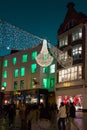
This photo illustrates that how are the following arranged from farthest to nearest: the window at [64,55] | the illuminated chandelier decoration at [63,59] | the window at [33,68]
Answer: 1. the window at [33,68]
2. the window at [64,55]
3. the illuminated chandelier decoration at [63,59]

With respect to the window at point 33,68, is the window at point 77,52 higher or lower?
higher

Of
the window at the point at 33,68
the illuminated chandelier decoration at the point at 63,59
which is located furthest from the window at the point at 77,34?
the window at the point at 33,68

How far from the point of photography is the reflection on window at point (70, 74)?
45000 mm

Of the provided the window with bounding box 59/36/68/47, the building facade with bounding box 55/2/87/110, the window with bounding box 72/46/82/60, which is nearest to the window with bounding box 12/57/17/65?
the building facade with bounding box 55/2/87/110

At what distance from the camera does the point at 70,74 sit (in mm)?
46969

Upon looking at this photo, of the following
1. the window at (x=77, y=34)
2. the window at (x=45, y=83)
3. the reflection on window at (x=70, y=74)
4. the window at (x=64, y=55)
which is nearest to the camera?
the reflection on window at (x=70, y=74)

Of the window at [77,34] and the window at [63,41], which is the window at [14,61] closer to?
the window at [63,41]

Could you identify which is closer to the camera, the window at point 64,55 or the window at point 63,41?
the window at point 64,55

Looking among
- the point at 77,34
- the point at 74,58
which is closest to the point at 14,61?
the point at 74,58

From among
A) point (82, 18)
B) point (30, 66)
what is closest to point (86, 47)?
point (82, 18)

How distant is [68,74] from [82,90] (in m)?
4.84

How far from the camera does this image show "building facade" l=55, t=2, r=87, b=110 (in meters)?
44.2

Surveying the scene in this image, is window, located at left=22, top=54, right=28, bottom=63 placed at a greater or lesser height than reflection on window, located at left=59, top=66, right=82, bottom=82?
greater

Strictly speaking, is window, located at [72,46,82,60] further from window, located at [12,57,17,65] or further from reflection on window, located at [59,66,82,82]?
window, located at [12,57,17,65]
